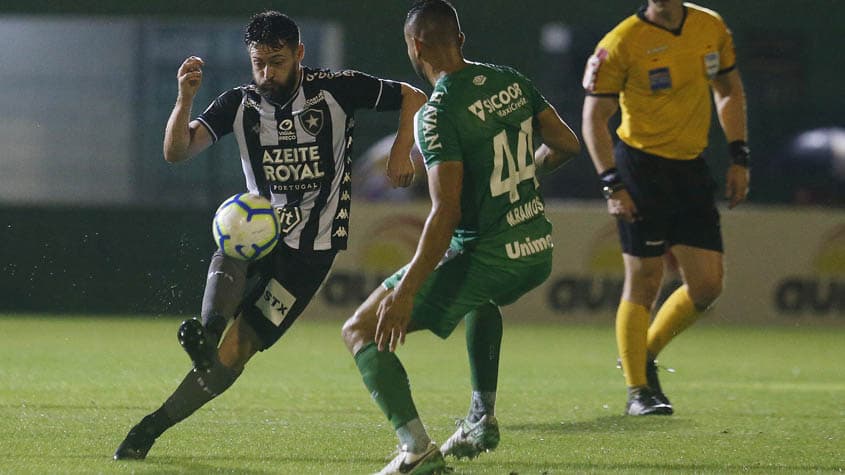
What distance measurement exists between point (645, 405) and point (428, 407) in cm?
112

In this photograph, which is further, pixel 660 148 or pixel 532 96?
pixel 660 148

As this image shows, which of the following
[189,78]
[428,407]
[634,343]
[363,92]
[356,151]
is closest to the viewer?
[189,78]

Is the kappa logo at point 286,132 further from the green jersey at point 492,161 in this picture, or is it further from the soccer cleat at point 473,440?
the soccer cleat at point 473,440

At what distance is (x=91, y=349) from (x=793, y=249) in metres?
6.80

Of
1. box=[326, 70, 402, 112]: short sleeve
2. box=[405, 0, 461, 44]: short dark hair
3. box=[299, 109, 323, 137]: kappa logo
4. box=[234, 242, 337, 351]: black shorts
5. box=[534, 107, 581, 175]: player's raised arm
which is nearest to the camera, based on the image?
box=[405, 0, 461, 44]: short dark hair

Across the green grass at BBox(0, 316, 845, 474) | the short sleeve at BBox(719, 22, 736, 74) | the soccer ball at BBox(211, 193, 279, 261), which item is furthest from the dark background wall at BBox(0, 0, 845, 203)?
the soccer ball at BBox(211, 193, 279, 261)

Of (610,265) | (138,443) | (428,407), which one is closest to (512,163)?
(138,443)

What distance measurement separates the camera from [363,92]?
612 centimetres

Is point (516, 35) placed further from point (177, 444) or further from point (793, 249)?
point (177, 444)

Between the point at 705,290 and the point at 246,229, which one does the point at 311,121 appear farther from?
the point at 705,290

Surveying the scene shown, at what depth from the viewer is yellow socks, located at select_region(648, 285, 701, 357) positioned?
7.32 metres

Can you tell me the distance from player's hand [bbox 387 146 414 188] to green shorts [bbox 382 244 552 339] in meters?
0.68

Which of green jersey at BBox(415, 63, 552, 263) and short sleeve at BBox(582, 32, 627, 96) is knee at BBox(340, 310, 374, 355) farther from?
short sleeve at BBox(582, 32, 627, 96)

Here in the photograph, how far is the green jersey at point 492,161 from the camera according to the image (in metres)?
5.13
